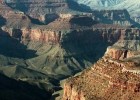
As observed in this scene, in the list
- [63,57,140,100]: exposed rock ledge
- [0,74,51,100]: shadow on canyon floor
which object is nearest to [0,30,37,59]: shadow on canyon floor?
[0,74,51,100]: shadow on canyon floor

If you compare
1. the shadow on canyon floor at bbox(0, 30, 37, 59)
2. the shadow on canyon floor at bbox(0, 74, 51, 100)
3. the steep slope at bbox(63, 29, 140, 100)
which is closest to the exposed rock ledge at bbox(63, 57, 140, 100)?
the steep slope at bbox(63, 29, 140, 100)

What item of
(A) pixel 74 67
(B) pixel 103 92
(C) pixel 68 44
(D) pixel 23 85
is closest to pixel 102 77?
(B) pixel 103 92

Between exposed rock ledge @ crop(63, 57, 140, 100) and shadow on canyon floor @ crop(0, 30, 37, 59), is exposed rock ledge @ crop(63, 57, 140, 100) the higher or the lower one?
the higher one

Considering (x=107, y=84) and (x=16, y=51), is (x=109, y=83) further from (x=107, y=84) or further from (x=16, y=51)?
(x=16, y=51)

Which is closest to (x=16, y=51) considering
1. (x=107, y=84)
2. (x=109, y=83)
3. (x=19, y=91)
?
(x=19, y=91)

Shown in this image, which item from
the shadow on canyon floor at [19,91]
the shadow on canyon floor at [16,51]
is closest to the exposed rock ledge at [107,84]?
the shadow on canyon floor at [19,91]

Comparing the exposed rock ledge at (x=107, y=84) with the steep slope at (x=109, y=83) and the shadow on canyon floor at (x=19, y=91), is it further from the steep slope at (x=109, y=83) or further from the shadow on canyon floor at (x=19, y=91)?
the shadow on canyon floor at (x=19, y=91)

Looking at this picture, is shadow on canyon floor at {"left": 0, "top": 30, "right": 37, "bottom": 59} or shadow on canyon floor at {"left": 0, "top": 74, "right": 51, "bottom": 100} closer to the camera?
shadow on canyon floor at {"left": 0, "top": 74, "right": 51, "bottom": 100}

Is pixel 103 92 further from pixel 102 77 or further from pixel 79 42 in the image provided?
pixel 79 42

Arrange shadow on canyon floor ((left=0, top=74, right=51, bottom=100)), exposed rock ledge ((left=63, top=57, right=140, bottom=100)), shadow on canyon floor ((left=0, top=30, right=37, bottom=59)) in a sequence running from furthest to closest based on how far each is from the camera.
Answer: shadow on canyon floor ((left=0, top=30, right=37, bottom=59)) → shadow on canyon floor ((left=0, top=74, right=51, bottom=100)) → exposed rock ledge ((left=63, top=57, right=140, bottom=100))

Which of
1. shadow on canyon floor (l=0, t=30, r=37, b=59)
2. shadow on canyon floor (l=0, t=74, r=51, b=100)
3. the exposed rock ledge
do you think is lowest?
shadow on canyon floor (l=0, t=30, r=37, b=59)

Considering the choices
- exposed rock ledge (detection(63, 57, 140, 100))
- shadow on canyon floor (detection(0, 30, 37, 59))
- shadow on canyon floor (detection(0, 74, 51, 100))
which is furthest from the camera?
shadow on canyon floor (detection(0, 30, 37, 59))

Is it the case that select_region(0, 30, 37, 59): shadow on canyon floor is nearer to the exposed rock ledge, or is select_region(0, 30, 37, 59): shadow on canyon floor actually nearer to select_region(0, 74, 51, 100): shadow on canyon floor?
select_region(0, 74, 51, 100): shadow on canyon floor
